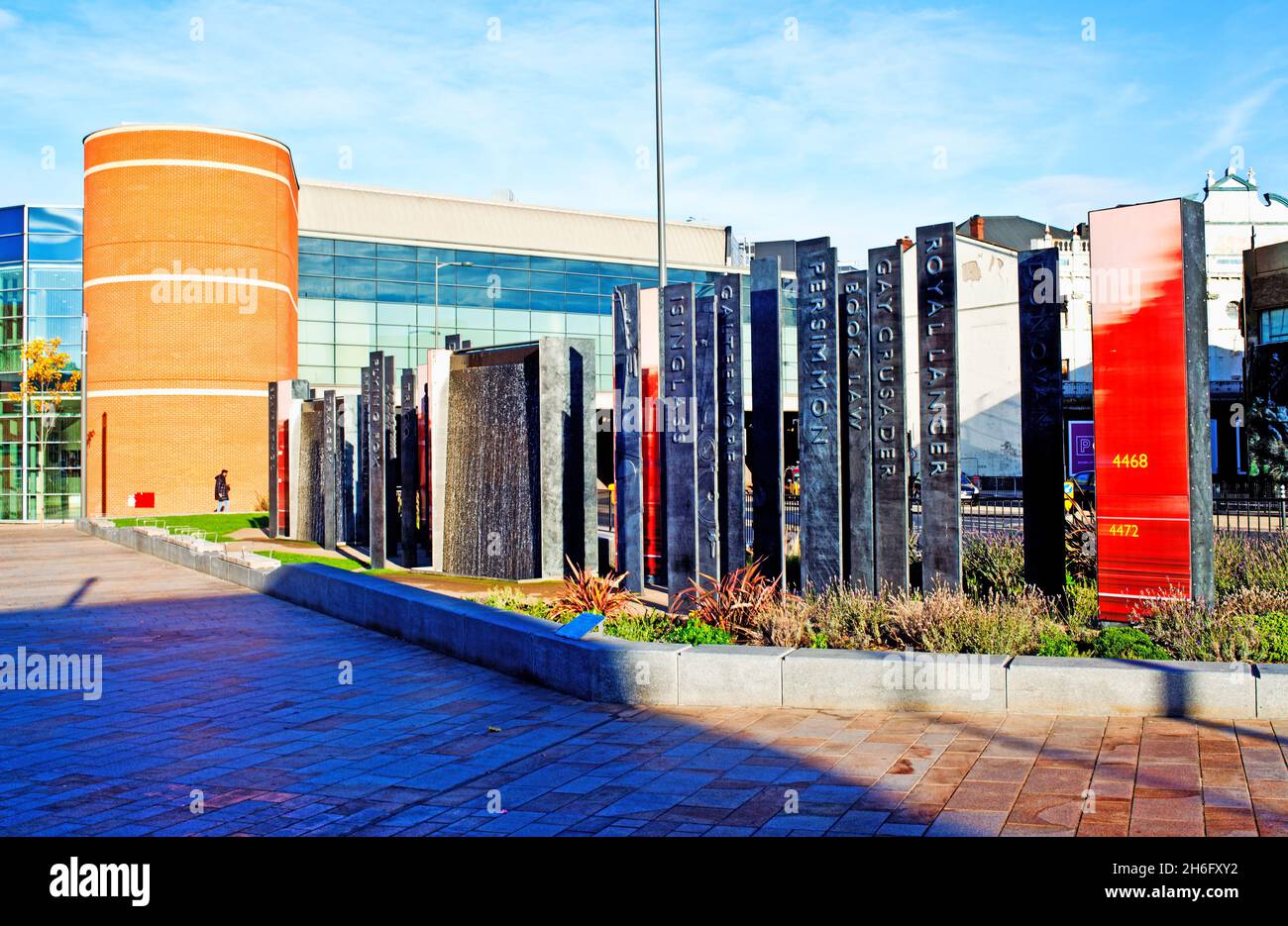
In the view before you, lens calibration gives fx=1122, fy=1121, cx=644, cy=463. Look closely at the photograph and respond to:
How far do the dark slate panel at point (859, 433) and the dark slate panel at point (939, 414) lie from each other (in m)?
0.65

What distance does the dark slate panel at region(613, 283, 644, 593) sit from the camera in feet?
49.8

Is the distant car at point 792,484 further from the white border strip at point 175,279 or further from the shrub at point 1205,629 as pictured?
the white border strip at point 175,279

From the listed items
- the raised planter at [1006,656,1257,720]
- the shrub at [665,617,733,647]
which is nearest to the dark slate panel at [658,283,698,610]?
the shrub at [665,617,733,647]

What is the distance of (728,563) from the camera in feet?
44.7

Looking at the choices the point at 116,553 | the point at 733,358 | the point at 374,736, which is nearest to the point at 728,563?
the point at 733,358

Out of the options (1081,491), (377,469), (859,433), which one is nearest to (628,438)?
(859,433)

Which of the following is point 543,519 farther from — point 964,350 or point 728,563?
point 964,350

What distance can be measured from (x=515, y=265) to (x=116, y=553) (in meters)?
29.8

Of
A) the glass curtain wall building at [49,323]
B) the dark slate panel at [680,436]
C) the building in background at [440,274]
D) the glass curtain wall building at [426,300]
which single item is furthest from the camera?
the building in background at [440,274]

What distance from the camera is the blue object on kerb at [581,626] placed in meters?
8.88

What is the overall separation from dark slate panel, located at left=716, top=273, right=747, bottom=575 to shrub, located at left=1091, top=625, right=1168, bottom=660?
535 cm

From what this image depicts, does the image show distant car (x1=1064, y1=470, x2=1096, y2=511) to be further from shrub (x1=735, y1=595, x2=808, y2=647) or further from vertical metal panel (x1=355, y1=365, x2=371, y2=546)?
vertical metal panel (x1=355, y1=365, x2=371, y2=546)

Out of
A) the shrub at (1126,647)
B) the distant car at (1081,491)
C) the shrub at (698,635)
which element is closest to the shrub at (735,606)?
the shrub at (698,635)
